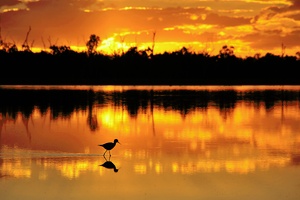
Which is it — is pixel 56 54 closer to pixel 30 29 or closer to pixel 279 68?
pixel 30 29

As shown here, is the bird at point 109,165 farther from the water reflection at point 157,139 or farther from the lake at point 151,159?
the water reflection at point 157,139

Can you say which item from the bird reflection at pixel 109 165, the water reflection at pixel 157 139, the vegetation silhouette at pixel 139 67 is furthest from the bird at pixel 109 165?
the vegetation silhouette at pixel 139 67

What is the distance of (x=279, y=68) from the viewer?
333 feet

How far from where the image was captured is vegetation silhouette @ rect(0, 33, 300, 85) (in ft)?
299

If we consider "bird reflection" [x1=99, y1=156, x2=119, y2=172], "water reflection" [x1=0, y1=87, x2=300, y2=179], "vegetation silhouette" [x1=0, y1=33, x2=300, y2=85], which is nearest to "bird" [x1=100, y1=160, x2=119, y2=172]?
"bird reflection" [x1=99, y1=156, x2=119, y2=172]

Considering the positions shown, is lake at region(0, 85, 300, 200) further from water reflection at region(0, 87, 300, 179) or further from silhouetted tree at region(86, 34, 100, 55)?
silhouetted tree at region(86, 34, 100, 55)

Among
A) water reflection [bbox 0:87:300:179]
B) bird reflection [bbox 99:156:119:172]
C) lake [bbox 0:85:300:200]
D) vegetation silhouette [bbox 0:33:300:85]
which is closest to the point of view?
lake [bbox 0:85:300:200]

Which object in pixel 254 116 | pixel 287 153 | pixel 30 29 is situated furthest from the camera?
pixel 30 29

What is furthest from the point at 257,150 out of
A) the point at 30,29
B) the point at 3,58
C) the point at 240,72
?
the point at 240,72

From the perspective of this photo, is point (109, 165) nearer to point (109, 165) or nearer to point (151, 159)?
point (109, 165)

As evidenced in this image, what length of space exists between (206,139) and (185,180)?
667 centimetres

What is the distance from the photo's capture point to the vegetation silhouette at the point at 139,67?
9106 cm

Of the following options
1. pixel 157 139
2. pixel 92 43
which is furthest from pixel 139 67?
pixel 157 139

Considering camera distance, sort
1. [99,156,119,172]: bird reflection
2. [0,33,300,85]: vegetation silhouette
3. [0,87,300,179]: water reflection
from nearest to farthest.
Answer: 1. [99,156,119,172]: bird reflection
2. [0,87,300,179]: water reflection
3. [0,33,300,85]: vegetation silhouette
